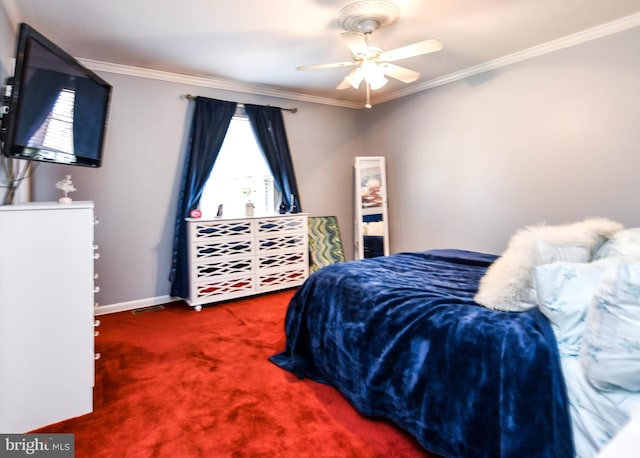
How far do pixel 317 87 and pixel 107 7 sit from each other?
2.33m

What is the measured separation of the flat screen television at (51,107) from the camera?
168cm

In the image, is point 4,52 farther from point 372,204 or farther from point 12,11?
point 372,204

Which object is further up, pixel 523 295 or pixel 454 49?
pixel 454 49

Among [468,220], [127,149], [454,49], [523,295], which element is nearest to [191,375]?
[523,295]

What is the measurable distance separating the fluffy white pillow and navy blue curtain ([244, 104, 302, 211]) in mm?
3031

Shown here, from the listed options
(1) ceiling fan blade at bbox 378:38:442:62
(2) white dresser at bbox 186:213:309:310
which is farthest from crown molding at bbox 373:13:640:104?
(2) white dresser at bbox 186:213:309:310

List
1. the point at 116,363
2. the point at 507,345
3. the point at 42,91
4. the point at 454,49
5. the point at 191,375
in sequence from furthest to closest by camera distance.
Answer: the point at 454,49
the point at 116,363
the point at 191,375
the point at 42,91
the point at 507,345

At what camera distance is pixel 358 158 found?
4.63 m

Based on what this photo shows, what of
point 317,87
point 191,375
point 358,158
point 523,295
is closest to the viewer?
point 523,295

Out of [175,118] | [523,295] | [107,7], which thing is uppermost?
[107,7]

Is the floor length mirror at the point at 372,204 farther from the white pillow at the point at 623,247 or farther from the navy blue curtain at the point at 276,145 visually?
the white pillow at the point at 623,247

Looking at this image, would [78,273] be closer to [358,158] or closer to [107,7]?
[107,7]

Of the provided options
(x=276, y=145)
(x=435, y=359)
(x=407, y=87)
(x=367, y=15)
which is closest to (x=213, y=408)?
(x=435, y=359)

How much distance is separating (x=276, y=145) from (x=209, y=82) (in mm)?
1013
